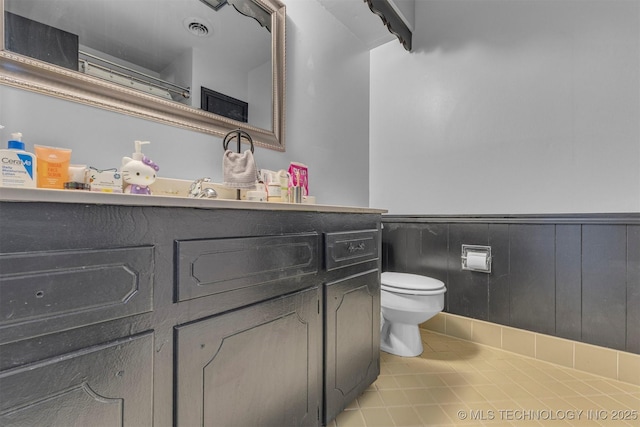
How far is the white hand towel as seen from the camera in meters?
1.26

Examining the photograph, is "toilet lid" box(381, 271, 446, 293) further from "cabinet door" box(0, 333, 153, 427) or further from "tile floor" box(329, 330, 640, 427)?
"cabinet door" box(0, 333, 153, 427)

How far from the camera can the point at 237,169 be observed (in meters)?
1.26

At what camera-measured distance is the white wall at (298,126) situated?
92 cm

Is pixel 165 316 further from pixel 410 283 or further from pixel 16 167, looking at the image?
pixel 410 283

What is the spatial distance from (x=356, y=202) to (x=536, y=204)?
119cm

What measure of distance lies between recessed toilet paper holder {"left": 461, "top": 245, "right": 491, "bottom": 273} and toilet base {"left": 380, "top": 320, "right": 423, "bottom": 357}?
1.96ft

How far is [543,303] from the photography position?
71.2 inches

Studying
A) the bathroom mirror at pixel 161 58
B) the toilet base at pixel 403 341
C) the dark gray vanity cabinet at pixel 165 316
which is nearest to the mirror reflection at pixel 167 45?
the bathroom mirror at pixel 161 58

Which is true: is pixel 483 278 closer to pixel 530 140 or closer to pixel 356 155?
pixel 530 140

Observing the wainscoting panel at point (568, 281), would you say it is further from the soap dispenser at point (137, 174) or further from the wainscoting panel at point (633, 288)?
the soap dispenser at point (137, 174)

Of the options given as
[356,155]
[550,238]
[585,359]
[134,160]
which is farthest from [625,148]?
[134,160]

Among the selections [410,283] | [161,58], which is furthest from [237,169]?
[410,283]

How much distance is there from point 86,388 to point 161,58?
122 cm

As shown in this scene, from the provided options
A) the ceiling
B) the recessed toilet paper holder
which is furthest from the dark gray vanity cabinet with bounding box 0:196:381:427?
the ceiling
